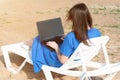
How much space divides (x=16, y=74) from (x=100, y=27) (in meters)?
3.93

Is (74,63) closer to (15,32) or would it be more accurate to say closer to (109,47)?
(109,47)

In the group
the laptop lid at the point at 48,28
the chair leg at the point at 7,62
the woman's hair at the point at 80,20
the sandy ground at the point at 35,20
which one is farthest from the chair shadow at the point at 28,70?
the woman's hair at the point at 80,20

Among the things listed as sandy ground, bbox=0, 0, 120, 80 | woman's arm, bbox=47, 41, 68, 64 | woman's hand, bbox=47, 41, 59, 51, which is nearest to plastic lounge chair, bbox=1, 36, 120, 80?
woman's arm, bbox=47, 41, 68, 64

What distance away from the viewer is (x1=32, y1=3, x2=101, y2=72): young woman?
475 cm

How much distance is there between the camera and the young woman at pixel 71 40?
15.6 feet

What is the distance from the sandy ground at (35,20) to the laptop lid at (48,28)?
0.77 m

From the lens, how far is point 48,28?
5.24m

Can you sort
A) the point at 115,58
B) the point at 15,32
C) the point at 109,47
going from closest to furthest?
the point at 115,58 < the point at 109,47 < the point at 15,32

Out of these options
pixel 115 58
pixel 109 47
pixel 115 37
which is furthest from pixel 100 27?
pixel 115 58

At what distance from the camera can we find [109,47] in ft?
23.6

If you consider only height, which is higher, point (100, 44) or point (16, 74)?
point (100, 44)

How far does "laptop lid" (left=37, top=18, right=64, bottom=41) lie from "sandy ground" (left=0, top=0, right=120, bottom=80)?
77 cm

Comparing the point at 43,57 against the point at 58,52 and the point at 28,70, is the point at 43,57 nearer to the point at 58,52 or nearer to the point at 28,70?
the point at 58,52

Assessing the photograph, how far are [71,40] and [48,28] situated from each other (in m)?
0.56
